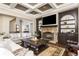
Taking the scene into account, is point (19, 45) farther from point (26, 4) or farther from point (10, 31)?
point (26, 4)

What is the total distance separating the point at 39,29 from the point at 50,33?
0.76ft

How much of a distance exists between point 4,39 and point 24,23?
45cm

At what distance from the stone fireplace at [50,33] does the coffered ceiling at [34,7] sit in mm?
329

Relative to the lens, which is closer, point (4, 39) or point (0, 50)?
point (0, 50)

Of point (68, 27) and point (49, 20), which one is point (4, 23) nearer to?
point (49, 20)

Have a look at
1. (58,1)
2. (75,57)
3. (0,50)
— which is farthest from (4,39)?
(75,57)

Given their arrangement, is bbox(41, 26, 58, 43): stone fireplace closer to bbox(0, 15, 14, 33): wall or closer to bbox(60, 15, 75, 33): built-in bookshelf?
bbox(60, 15, 75, 33): built-in bookshelf

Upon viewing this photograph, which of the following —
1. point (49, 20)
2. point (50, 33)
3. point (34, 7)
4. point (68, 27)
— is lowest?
point (50, 33)

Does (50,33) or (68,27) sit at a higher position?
(68,27)

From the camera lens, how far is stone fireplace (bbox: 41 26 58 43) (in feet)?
4.73

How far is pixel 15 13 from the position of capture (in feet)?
4.50

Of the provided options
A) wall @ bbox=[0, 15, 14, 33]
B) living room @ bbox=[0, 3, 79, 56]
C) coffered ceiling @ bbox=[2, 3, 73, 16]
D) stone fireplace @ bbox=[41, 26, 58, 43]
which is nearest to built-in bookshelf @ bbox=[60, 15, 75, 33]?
→ living room @ bbox=[0, 3, 79, 56]

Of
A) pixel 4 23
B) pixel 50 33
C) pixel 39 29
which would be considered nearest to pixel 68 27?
pixel 50 33

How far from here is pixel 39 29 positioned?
1491 millimetres
